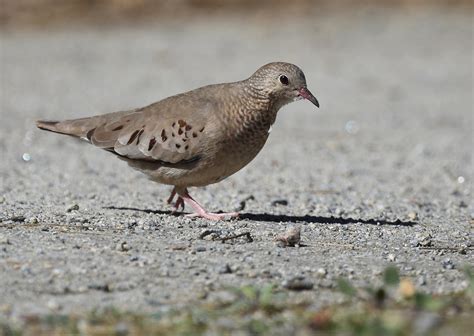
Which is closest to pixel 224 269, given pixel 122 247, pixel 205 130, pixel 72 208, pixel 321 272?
pixel 321 272

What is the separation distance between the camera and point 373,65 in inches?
719

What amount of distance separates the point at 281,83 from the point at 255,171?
282cm

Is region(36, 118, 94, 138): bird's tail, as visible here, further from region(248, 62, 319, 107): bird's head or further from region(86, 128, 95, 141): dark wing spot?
region(248, 62, 319, 107): bird's head

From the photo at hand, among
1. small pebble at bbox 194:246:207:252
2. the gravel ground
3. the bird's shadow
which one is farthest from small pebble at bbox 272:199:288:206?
small pebble at bbox 194:246:207:252

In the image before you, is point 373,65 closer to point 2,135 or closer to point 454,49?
point 454,49

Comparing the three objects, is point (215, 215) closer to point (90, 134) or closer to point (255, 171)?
point (90, 134)

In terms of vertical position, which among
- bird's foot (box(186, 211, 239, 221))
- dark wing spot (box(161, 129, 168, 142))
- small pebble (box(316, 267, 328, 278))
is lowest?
small pebble (box(316, 267, 328, 278))

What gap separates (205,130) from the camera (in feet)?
24.6

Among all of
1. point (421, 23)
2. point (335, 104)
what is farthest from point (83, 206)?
point (421, 23)

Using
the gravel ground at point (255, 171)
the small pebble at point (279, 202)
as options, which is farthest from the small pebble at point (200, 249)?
the small pebble at point (279, 202)

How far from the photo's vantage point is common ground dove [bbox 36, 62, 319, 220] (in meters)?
7.47

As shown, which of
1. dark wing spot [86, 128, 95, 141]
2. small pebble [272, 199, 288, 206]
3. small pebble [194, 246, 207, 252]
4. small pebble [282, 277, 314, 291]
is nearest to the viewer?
small pebble [282, 277, 314, 291]

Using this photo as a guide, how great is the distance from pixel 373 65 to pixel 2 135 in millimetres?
7987

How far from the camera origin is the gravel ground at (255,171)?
583 centimetres
